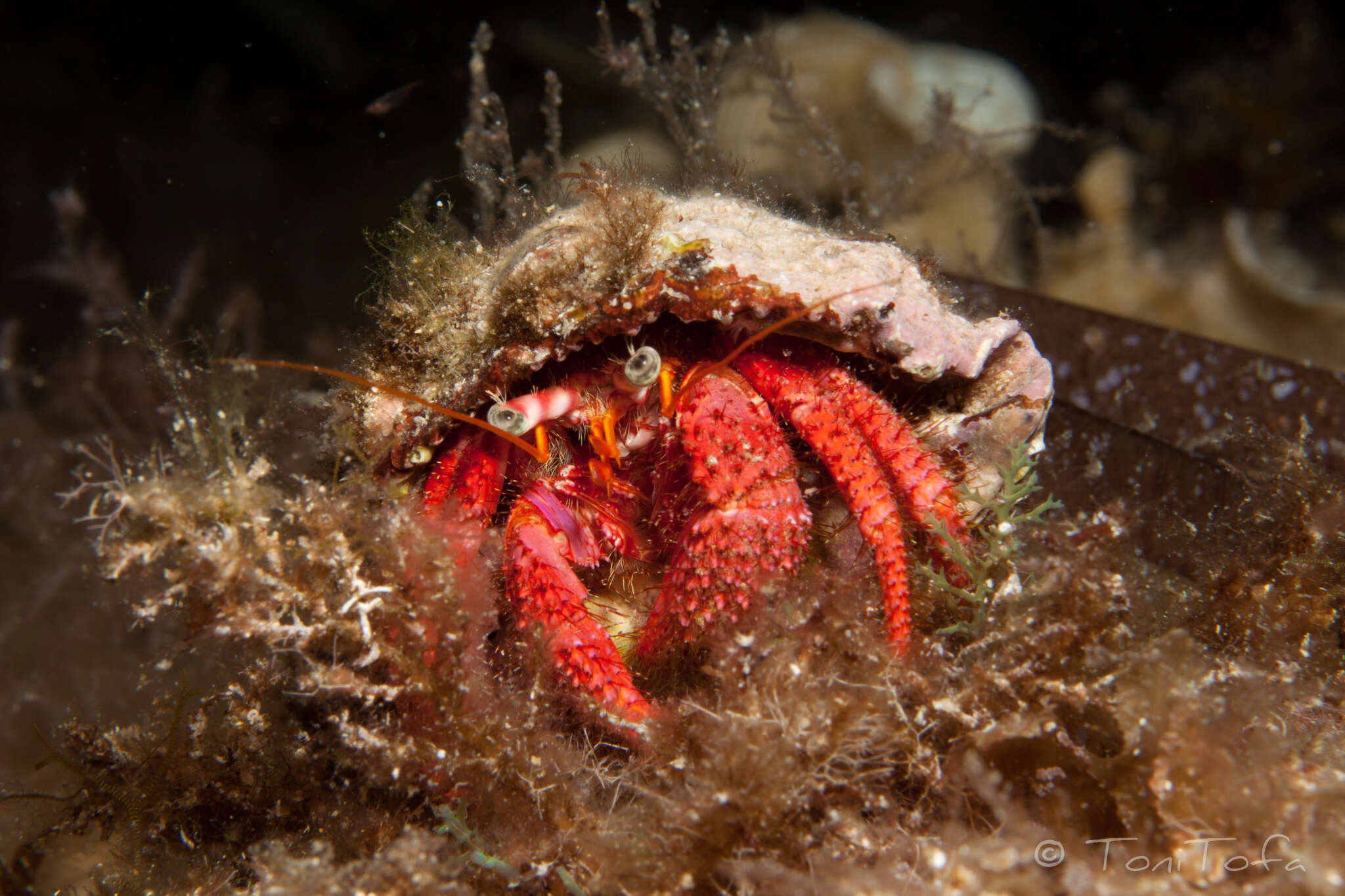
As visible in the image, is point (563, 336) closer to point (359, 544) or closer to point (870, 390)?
point (359, 544)

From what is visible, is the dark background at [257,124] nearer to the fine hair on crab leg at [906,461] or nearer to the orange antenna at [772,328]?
the orange antenna at [772,328]

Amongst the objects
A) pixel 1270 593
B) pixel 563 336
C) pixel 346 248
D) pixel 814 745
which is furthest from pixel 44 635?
pixel 1270 593

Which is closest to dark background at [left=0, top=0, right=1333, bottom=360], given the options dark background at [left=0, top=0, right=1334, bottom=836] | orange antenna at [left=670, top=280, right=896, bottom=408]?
dark background at [left=0, top=0, right=1334, bottom=836]

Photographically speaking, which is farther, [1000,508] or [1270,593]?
[1270,593]

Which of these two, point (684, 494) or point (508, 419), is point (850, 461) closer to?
point (684, 494)

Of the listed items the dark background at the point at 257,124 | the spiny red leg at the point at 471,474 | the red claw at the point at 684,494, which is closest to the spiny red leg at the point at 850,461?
the red claw at the point at 684,494
